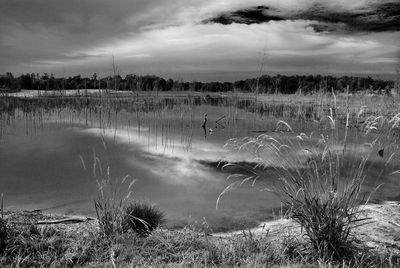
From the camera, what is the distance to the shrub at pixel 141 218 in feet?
15.5

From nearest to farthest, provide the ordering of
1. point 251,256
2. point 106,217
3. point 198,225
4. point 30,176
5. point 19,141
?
point 251,256
point 106,217
point 198,225
point 30,176
point 19,141

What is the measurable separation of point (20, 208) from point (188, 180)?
362 centimetres

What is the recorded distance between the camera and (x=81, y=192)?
23.7 feet

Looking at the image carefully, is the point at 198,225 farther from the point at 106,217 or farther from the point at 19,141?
the point at 19,141

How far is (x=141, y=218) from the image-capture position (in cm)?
493

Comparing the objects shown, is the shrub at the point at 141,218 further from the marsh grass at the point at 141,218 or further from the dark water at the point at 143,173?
the dark water at the point at 143,173

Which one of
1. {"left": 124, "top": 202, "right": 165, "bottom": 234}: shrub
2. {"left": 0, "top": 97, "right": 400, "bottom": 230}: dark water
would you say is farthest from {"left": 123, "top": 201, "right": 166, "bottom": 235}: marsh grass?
{"left": 0, "top": 97, "right": 400, "bottom": 230}: dark water

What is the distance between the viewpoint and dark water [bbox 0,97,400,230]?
6512 mm

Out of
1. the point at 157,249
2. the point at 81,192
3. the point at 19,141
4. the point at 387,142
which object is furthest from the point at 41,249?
the point at 387,142

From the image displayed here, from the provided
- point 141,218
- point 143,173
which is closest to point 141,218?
point 141,218

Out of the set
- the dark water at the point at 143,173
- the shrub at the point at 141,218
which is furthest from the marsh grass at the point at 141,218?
the dark water at the point at 143,173

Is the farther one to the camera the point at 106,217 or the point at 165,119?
the point at 165,119

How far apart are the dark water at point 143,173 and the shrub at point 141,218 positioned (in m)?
0.58

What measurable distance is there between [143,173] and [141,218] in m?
3.89
